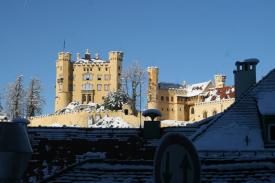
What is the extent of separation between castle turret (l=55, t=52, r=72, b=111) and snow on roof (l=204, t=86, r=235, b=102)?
37365mm

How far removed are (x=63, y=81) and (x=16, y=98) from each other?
28.6 metres

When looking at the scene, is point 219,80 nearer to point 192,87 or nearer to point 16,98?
point 192,87

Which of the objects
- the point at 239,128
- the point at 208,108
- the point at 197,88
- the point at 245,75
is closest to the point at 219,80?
the point at 197,88

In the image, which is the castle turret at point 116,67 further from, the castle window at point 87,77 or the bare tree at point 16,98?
the bare tree at point 16,98

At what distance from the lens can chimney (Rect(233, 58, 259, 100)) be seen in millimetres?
22531

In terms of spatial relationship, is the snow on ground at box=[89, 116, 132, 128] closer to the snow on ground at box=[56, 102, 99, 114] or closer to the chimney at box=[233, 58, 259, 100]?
the snow on ground at box=[56, 102, 99, 114]

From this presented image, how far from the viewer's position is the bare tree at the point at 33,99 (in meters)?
104

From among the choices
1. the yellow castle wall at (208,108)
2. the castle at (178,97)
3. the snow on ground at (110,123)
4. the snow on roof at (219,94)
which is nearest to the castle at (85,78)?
the castle at (178,97)

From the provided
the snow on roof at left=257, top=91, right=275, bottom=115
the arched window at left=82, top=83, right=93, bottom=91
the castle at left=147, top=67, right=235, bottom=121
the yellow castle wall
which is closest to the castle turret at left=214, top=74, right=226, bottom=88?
the castle at left=147, top=67, right=235, bottom=121

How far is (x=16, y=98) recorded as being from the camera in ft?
333

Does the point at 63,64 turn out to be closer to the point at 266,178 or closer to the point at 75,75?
the point at 75,75

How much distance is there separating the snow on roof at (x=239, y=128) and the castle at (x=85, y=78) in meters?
104

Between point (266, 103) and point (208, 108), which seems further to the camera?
point (208, 108)

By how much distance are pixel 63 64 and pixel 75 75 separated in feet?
15.5
